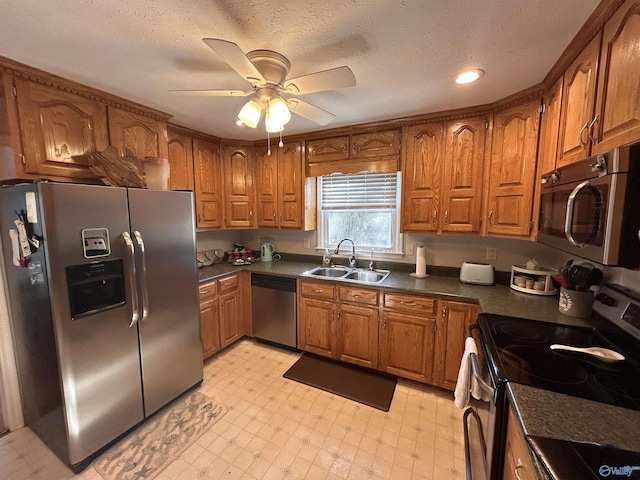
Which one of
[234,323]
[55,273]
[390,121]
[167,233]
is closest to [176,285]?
[167,233]

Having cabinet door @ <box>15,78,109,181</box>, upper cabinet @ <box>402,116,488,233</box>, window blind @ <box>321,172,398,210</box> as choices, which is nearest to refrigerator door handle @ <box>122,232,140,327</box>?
cabinet door @ <box>15,78,109,181</box>

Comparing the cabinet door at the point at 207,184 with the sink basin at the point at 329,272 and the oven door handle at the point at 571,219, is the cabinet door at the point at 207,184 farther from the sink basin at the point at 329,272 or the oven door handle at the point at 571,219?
the oven door handle at the point at 571,219

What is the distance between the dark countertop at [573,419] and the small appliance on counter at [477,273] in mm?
1414

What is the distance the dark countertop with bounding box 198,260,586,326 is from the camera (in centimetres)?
167

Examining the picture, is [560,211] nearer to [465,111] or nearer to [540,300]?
[540,300]

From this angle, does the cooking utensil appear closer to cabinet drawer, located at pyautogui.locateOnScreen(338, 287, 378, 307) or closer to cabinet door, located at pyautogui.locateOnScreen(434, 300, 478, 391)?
cabinet door, located at pyautogui.locateOnScreen(434, 300, 478, 391)

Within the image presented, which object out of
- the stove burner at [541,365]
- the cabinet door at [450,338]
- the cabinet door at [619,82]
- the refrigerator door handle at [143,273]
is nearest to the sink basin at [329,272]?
the cabinet door at [450,338]

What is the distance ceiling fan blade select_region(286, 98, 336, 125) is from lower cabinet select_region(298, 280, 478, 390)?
1.48 metres

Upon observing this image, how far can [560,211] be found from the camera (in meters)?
1.33

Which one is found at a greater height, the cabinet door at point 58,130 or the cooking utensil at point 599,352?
the cabinet door at point 58,130

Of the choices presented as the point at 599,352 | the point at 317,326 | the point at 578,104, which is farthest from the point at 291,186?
the point at 599,352

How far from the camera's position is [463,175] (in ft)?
7.27

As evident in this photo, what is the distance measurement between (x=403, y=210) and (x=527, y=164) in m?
0.96

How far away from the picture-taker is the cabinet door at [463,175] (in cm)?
215
